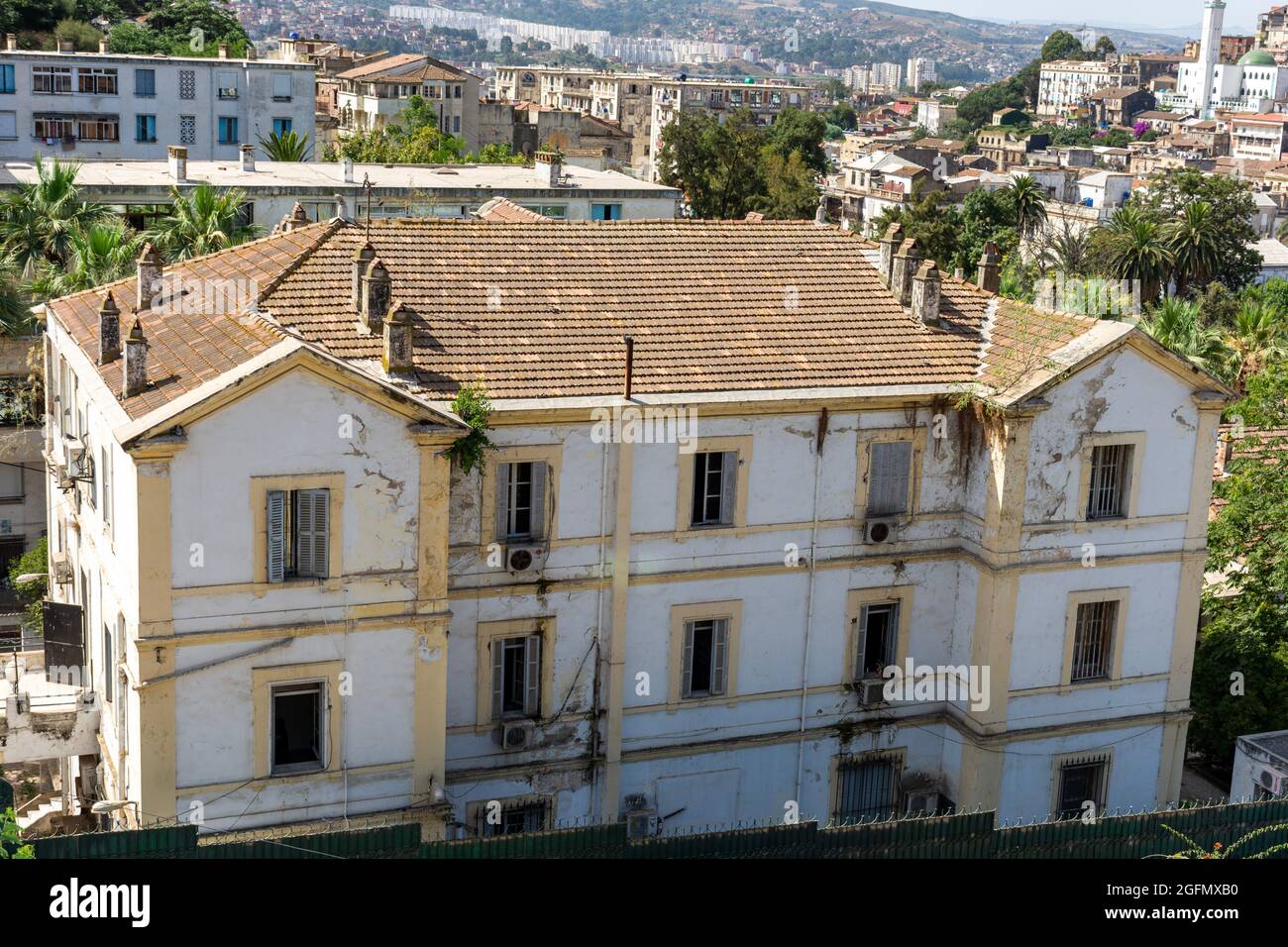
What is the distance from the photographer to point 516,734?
26.1 m

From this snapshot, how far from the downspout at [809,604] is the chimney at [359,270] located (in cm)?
789

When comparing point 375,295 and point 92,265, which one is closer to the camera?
point 375,295

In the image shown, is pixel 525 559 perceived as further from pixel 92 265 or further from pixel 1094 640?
pixel 92 265

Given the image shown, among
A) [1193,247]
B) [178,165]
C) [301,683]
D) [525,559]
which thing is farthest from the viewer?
[1193,247]

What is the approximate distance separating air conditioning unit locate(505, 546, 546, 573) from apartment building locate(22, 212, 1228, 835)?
0.07 metres

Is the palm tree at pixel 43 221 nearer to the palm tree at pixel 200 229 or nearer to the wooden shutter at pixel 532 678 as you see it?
the palm tree at pixel 200 229

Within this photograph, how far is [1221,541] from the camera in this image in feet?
116

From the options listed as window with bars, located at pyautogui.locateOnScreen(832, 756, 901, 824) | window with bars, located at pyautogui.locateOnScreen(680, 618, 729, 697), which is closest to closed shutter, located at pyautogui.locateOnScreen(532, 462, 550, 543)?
window with bars, located at pyautogui.locateOnScreen(680, 618, 729, 697)

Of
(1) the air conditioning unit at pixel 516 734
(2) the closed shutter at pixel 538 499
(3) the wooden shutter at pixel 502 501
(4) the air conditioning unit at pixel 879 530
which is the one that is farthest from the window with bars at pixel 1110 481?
(1) the air conditioning unit at pixel 516 734

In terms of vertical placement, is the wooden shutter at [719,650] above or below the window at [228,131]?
below

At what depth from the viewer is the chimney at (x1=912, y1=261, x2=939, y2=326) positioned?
1134 inches

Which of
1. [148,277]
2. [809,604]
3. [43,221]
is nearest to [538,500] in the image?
[809,604]

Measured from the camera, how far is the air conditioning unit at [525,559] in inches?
1005

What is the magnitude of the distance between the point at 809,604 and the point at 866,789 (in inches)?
154
